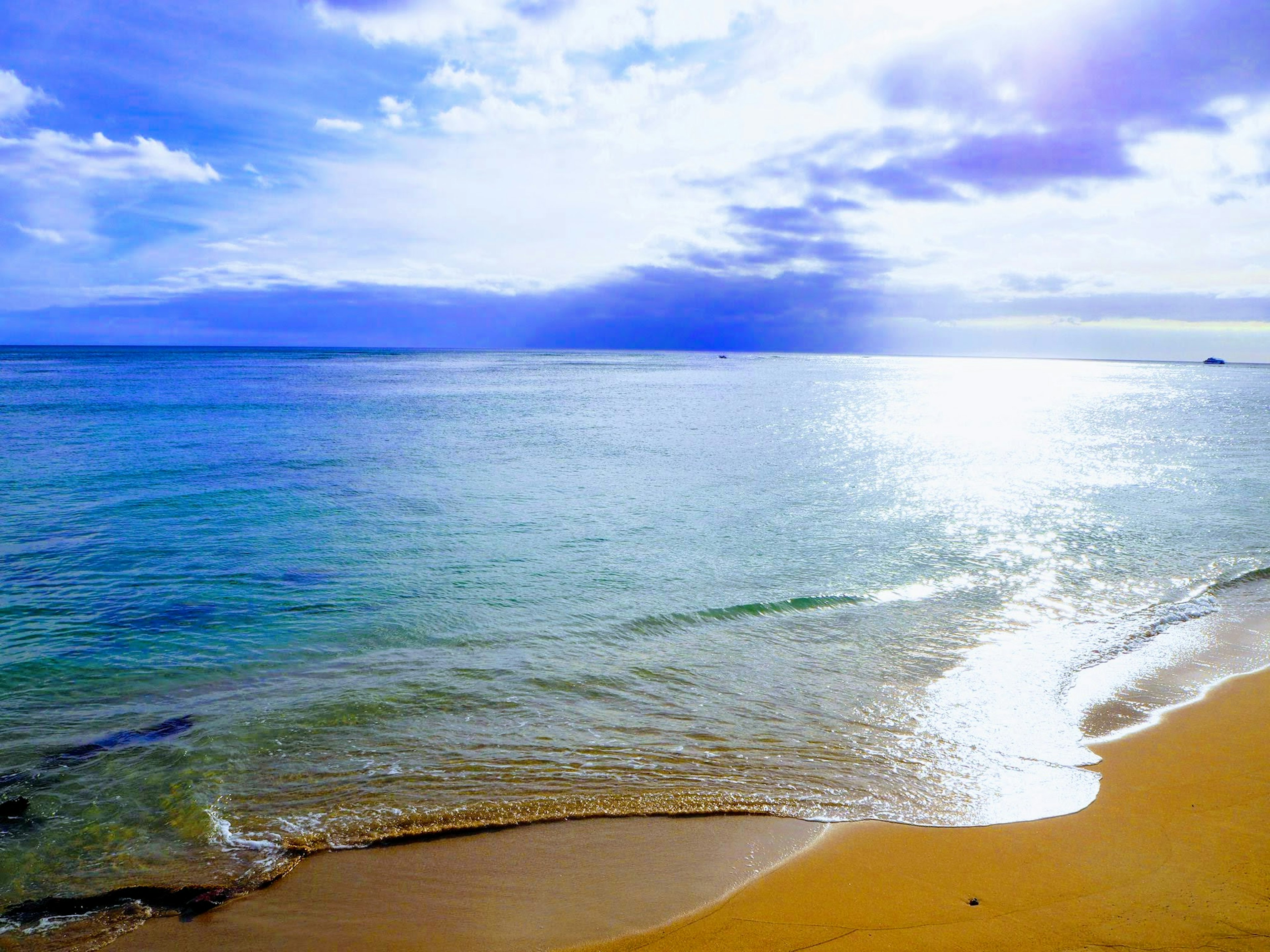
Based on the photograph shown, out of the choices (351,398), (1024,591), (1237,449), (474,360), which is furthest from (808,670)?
(474,360)

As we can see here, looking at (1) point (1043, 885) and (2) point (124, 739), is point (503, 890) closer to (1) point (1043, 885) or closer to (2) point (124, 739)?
(1) point (1043, 885)

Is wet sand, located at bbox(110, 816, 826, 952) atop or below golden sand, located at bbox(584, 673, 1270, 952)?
below

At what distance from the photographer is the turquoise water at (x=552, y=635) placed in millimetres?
6562

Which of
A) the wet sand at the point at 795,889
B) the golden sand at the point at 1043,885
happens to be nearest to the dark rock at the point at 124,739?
the wet sand at the point at 795,889

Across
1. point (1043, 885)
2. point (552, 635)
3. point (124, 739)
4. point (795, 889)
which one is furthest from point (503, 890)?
point (552, 635)

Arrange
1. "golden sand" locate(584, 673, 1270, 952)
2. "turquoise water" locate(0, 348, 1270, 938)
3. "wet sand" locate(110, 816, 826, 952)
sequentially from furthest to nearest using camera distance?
1. "turquoise water" locate(0, 348, 1270, 938)
2. "wet sand" locate(110, 816, 826, 952)
3. "golden sand" locate(584, 673, 1270, 952)

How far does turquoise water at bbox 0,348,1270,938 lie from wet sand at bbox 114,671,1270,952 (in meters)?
0.37

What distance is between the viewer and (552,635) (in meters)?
11.0

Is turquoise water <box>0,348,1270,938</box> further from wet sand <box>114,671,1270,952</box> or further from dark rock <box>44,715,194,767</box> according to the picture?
wet sand <box>114,671,1270,952</box>

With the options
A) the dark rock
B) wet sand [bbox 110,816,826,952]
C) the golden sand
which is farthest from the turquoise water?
the golden sand

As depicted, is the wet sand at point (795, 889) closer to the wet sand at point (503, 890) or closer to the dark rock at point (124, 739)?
the wet sand at point (503, 890)

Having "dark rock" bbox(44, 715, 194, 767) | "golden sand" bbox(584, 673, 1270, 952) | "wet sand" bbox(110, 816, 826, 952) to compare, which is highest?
"golden sand" bbox(584, 673, 1270, 952)

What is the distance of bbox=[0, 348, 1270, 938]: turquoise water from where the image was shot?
6.56m

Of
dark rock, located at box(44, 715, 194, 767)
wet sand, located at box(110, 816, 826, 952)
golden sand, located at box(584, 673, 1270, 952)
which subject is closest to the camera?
golden sand, located at box(584, 673, 1270, 952)
